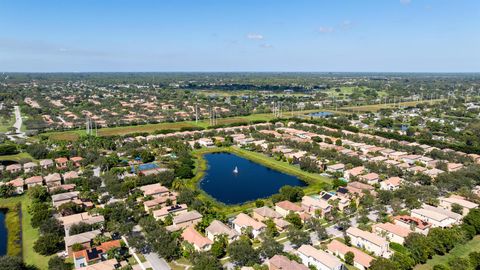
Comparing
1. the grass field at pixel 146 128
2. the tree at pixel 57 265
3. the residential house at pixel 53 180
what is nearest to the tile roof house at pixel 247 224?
the tree at pixel 57 265

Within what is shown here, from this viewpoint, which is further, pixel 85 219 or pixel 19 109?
pixel 19 109

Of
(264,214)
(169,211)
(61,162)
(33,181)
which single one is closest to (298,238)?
(264,214)

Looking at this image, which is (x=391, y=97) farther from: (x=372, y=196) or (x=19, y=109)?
(x=19, y=109)

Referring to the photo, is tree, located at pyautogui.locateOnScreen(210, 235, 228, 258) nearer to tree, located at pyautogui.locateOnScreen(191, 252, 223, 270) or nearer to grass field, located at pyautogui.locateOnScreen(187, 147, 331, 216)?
tree, located at pyautogui.locateOnScreen(191, 252, 223, 270)

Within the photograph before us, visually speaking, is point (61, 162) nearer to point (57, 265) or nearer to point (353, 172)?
point (57, 265)

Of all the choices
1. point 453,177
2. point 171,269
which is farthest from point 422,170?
point 171,269

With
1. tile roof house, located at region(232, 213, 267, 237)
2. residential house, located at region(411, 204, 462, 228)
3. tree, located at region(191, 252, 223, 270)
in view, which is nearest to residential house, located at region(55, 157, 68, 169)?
tile roof house, located at region(232, 213, 267, 237)
